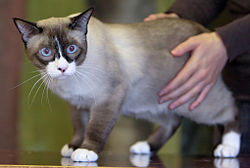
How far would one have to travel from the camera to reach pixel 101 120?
5.19ft

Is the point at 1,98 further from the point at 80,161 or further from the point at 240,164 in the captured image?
the point at 240,164

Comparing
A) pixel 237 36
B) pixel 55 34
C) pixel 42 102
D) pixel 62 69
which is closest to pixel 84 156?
pixel 62 69

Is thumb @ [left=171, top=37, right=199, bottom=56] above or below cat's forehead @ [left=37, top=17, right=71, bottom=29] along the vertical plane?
below

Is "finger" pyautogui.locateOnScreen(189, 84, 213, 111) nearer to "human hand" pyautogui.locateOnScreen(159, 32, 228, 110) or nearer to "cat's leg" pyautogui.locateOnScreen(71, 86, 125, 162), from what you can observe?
"human hand" pyautogui.locateOnScreen(159, 32, 228, 110)

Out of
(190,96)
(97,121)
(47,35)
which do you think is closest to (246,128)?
(190,96)

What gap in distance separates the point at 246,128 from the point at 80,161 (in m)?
0.91

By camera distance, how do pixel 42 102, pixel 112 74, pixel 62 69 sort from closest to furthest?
pixel 62 69 → pixel 112 74 → pixel 42 102

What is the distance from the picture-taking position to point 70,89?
159cm

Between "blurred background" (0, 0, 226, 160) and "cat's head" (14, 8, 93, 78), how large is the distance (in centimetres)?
107

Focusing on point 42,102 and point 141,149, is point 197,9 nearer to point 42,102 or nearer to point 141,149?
point 141,149

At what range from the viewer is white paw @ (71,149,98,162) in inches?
56.4

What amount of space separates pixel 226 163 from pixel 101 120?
501 millimetres

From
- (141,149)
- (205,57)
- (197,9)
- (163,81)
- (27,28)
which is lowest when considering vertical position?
(141,149)

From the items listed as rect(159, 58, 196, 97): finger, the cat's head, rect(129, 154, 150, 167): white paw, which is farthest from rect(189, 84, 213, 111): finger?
the cat's head
